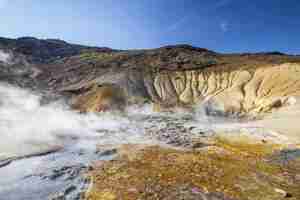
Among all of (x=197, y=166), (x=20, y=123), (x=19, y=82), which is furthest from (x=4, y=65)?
(x=197, y=166)

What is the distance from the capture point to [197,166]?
15.4m

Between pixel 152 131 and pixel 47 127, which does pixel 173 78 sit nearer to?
pixel 152 131

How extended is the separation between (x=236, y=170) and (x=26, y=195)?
34.5ft

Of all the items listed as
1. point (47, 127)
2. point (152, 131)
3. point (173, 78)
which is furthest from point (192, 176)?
point (173, 78)

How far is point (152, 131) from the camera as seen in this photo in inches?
1125

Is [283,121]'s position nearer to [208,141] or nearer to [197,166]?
[208,141]

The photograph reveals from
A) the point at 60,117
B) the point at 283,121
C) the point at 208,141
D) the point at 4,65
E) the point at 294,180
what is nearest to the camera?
the point at 294,180

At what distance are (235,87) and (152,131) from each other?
89.1 feet

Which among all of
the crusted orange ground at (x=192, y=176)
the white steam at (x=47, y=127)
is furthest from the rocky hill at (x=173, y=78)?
the crusted orange ground at (x=192, y=176)

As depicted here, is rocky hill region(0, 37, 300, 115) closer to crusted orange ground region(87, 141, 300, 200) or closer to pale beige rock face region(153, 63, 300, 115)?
pale beige rock face region(153, 63, 300, 115)

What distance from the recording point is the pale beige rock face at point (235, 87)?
1633 inches

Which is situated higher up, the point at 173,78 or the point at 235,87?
the point at 173,78

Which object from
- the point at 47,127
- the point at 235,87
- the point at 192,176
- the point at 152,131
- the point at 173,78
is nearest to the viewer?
the point at 192,176

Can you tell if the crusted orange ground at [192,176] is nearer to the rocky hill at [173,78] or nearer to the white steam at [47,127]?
the white steam at [47,127]
